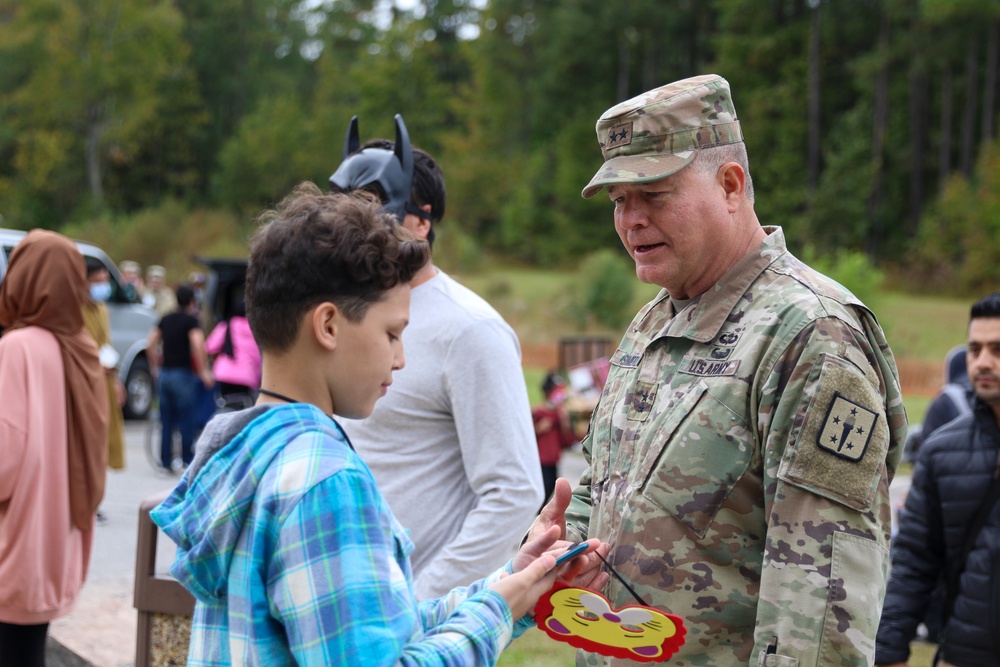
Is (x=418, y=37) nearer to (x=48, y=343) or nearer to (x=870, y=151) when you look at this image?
(x=870, y=151)

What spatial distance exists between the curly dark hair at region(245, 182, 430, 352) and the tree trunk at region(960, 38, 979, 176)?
42966mm

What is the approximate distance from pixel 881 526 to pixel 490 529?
1.14 metres

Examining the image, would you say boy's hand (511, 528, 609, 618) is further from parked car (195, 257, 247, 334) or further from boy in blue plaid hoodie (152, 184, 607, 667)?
parked car (195, 257, 247, 334)

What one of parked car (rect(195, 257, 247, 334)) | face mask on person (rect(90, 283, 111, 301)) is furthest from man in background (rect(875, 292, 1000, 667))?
parked car (rect(195, 257, 247, 334))

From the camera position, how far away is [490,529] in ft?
9.46

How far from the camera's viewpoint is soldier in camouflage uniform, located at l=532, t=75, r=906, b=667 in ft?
6.49

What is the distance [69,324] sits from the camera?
4.18 metres

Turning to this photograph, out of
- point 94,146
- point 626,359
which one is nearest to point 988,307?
Answer: point 626,359

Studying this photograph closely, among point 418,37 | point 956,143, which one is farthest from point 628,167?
point 418,37

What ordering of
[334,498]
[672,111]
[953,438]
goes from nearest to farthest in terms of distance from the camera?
1. [334,498]
2. [672,111]
3. [953,438]

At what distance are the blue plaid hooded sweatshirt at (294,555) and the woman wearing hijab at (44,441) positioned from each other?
235 centimetres

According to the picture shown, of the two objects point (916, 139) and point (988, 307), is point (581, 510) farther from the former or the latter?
point (916, 139)

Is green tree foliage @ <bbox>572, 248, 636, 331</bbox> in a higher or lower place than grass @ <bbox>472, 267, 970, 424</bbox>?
higher

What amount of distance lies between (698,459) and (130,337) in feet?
42.3
